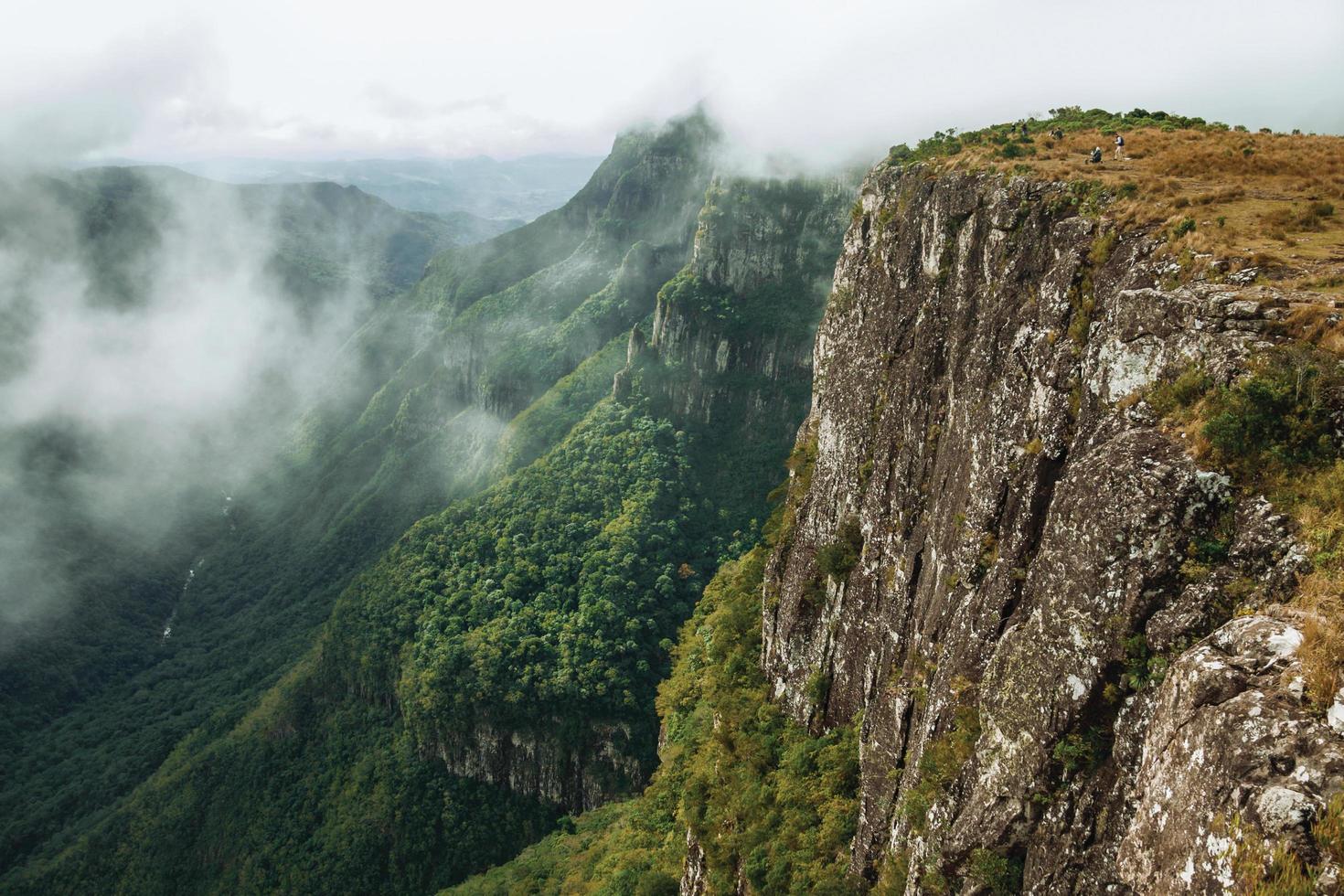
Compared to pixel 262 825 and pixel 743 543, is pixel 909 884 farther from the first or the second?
pixel 262 825

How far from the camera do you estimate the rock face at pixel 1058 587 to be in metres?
9.95

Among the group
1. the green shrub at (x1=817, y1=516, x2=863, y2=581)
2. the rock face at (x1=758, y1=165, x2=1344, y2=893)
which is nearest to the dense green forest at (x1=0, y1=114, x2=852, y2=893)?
the green shrub at (x1=817, y1=516, x2=863, y2=581)

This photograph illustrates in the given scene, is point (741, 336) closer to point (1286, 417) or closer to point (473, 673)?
point (473, 673)

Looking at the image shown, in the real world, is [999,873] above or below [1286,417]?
below

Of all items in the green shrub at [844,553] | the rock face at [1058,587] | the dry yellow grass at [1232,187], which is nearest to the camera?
the rock face at [1058,587]

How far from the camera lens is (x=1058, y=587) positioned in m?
14.1

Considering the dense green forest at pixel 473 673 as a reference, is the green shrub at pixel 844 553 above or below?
above

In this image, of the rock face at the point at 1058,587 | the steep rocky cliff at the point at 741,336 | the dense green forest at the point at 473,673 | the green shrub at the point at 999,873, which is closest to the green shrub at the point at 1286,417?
the rock face at the point at 1058,587

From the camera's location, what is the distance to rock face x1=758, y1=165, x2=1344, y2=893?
9.95 meters

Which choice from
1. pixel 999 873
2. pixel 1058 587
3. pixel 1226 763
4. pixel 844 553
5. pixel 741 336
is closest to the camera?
pixel 1226 763

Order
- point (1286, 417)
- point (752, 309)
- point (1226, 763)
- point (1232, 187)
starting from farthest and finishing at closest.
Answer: point (752, 309) → point (1232, 187) → point (1286, 417) → point (1226, 763)

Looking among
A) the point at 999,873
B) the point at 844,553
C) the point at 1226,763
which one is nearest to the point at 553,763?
the point at 844,553

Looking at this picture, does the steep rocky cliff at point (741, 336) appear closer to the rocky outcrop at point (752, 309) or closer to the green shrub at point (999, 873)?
the rocky outcrop at point (752, 309)

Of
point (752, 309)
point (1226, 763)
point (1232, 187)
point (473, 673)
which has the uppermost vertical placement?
point (1232, 187)
